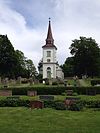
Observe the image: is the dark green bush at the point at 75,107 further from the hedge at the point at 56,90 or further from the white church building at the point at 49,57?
the white church building at the point at 49,57

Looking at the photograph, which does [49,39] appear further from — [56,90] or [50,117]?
[50,117]

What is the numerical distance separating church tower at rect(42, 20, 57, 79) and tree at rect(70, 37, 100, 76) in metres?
11.9

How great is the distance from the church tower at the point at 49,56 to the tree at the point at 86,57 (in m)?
11.9

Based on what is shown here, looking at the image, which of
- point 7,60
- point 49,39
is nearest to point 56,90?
point 7,60

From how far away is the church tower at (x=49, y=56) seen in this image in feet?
327

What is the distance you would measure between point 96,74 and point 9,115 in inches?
2719

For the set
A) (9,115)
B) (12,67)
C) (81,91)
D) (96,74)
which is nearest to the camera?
(9,115)

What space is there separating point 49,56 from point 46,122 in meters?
84.1

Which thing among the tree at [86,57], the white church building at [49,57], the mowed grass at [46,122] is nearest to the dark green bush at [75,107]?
the mowed grass at [46,122]

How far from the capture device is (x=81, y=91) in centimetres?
4256

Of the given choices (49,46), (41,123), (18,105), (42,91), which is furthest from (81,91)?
(49,46)

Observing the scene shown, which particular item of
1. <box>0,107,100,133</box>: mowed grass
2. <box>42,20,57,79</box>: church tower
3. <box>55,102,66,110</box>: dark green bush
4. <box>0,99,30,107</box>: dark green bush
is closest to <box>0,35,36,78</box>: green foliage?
<box>42,20,57,79</box>: church tower

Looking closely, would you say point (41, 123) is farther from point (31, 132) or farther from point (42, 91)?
point (42, 91)

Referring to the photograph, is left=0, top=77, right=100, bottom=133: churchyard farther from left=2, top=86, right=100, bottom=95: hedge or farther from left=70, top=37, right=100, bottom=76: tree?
left=70, top=37, right=100, bottom=76: tree
